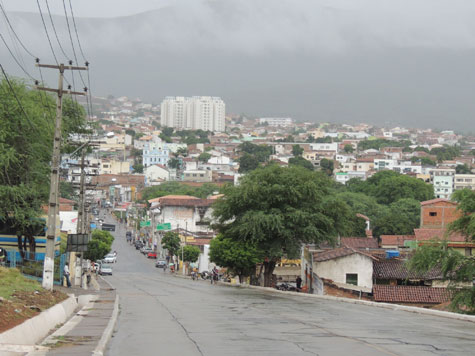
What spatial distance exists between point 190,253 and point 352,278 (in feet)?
124

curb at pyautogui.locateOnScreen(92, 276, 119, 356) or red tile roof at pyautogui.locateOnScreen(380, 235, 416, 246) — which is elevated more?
red tile roof at pyautogui.locateOnScreen(380, 235, 416, 246)

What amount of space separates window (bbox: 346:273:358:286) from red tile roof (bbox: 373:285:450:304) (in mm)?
5980

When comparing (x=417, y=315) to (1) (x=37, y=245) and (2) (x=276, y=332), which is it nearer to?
(2) (x=276, y=332)

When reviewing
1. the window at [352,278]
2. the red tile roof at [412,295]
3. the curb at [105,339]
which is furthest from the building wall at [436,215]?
the curb at [105,339]

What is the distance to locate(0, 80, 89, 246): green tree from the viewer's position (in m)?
43.2

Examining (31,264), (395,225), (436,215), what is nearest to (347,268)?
(31,264)

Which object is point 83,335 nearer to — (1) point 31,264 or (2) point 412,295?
(1) point 31,264

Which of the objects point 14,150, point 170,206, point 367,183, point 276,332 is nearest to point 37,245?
point 14,150

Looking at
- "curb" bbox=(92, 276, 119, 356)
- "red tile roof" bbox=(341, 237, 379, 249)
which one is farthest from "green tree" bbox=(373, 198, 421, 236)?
"curb" bbox=(92, 276, 119, 356)

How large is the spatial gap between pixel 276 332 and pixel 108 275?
52.4 m

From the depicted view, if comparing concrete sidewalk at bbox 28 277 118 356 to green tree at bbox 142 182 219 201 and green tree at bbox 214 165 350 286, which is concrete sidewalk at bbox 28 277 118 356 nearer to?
green tree at bbox 214 165 350 286

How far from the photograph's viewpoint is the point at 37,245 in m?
50.8

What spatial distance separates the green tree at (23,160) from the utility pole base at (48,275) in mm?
16371

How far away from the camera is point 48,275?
86.7 ft
